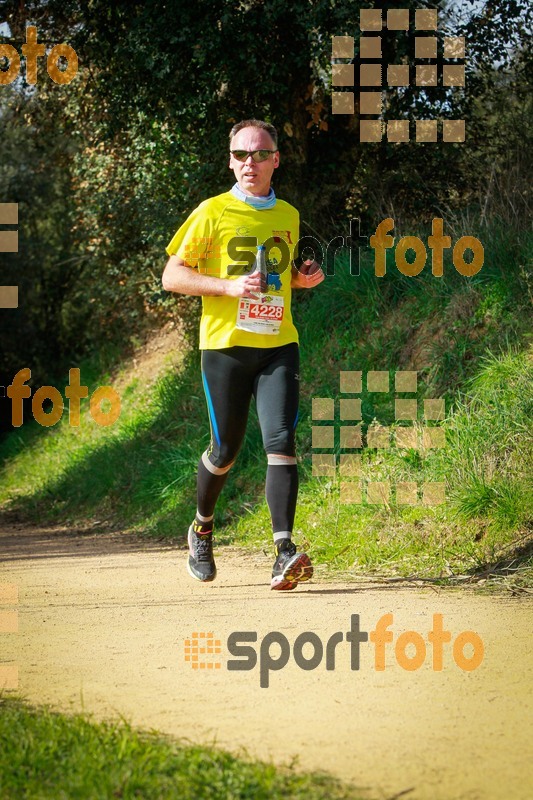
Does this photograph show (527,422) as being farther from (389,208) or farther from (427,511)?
(389,208)

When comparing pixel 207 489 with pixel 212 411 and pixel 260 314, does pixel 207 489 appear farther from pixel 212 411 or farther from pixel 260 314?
pixel 260 314

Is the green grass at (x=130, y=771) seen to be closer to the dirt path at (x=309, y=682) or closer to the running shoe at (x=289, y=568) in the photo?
the dirt path at (x=309, y=682)

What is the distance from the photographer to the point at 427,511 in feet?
25.0

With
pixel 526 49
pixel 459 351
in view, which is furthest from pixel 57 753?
pixel 526 49
